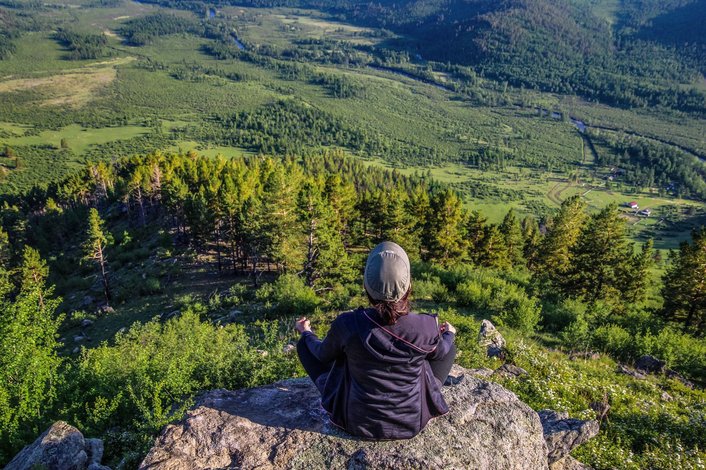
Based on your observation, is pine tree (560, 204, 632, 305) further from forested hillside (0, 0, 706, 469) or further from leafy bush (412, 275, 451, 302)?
leafy bush (412, 275, 451, 302)

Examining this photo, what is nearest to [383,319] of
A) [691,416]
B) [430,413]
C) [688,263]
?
[430,413]

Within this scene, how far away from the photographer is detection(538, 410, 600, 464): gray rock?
7.37 m

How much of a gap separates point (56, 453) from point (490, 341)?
40.7ft

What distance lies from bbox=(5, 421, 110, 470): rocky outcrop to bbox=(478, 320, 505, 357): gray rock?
10690 mm

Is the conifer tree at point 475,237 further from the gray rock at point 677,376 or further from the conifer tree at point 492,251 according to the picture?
the gray rock at point 677,376

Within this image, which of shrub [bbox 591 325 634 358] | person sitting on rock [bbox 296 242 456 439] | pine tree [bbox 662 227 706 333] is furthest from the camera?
pine tree [bbox 662 227 706 333]

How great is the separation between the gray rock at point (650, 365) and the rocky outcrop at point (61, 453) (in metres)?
18.4

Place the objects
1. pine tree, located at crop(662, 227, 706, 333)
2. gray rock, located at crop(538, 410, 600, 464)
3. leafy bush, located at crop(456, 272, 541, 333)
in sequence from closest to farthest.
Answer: gray rock, located at crop(538, 410, 600, 464) → leafy bush, located at crop(456, 272, 541, 333) → pine tree, located at crop(662, 227, 706, 333)

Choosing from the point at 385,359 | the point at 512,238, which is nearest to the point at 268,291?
the point at 385,359

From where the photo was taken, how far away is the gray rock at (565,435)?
7367 millimetres

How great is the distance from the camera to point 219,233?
47.2 meters

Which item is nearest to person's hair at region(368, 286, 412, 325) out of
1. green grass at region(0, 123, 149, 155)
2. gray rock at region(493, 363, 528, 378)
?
gray rock at region(493, 363, 528, 378)

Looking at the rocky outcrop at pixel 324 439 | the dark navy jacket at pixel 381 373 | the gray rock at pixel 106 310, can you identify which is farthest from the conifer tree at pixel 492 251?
the dark navy jacket at pixel 381 373

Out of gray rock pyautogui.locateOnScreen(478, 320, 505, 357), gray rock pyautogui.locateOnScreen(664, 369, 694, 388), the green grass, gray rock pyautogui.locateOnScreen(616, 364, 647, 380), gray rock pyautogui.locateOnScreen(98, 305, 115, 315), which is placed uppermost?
gray rock pyautogui.locateOnScreen(478, 320, 505, 357)
